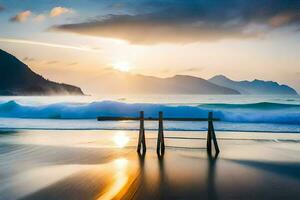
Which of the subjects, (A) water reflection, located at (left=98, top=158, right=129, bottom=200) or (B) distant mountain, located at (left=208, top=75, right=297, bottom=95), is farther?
(B) distant mountain, located at (left=208, top=75, right=297, bottom=95)

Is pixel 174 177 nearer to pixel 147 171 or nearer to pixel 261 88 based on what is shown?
pixel 147 171

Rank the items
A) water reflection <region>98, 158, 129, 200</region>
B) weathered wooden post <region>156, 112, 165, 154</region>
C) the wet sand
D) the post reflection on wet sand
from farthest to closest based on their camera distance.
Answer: weathered wooden post <region>156, 112, 165, 154</region> < the wet sand < the post reflection on wet sand < water reflection <region>98, 158, 129, 200</region>

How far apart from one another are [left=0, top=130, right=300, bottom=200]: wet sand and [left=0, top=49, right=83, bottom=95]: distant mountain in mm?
155276

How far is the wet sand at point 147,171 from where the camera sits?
772 centimetres

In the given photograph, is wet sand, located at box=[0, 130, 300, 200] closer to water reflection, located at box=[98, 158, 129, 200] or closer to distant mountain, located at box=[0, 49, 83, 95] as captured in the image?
water reflection, located at box=[98, 158, 129, 200]

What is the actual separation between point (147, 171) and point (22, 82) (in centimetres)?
17137

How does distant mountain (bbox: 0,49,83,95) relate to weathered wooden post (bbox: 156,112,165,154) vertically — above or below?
above

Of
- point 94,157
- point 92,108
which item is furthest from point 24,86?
point 94,157

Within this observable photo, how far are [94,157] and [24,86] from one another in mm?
165630

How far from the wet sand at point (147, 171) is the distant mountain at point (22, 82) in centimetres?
15528

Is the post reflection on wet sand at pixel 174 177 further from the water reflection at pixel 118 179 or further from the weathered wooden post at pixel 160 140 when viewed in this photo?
the weathered wooden post at pixel 160 140

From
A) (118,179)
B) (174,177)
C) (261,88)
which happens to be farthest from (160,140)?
(261,88)

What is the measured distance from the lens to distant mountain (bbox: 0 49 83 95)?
164750mm

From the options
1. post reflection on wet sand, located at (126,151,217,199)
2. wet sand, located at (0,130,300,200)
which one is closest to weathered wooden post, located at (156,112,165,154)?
wet sand, located at (0,130,300,200)
